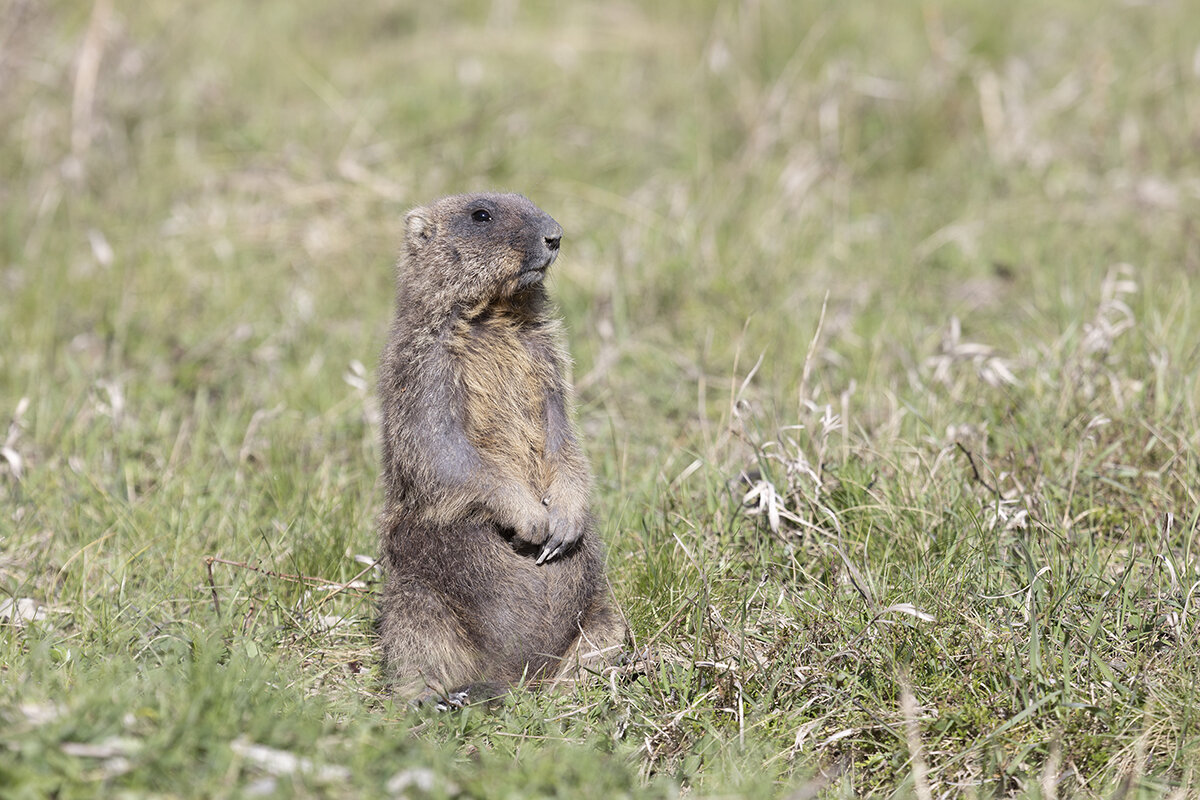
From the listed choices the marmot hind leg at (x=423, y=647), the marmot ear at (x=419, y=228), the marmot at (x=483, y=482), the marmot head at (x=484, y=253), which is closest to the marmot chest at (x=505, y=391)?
the marmot at (x=483, y=482)

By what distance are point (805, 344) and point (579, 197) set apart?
2.22m

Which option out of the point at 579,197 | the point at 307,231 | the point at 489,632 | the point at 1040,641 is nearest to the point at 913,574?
the point at 1040,641

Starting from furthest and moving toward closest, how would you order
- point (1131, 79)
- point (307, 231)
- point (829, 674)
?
point (1131, 79), point (307, 231), point (829, 674)

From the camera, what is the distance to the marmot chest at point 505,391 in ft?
13.6

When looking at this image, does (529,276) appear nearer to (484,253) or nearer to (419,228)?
(484,253)

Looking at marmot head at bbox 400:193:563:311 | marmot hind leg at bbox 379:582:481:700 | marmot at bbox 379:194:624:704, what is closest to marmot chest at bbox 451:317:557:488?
marmot at bbox 379:194:624:704

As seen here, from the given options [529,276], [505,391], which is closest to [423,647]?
[505,391]

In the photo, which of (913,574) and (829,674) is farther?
(913,574)

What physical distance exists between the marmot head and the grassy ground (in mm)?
973

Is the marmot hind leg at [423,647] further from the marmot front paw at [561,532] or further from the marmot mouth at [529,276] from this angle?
the marmot mouth at [529,276]

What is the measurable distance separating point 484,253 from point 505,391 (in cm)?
50

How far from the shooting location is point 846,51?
8.35 m

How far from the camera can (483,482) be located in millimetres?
4008

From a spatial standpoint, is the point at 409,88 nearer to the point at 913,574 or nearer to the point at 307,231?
the point at 307,231
